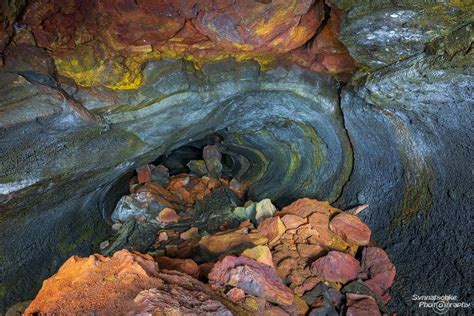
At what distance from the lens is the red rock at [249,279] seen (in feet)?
7.57

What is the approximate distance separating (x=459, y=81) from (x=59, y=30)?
3.34 meters

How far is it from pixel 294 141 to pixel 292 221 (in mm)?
2390

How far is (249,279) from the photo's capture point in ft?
7.58

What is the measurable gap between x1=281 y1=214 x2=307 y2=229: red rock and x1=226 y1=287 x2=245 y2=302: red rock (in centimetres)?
142

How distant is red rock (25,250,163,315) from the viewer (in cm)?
181

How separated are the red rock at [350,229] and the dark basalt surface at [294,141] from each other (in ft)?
0.89

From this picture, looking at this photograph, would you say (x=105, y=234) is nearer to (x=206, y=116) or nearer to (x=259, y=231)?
(x=206, y=116)

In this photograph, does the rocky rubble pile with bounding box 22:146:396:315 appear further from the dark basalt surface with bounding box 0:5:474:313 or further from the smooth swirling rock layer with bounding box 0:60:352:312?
the smooth swirling rock layer with bounding box 0:60:352:312

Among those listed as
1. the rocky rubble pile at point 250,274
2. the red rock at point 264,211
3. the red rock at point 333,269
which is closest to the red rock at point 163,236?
the rocky rubble pile at point 250,274

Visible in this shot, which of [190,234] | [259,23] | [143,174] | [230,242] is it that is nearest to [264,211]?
[230,242]

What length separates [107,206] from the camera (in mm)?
6391

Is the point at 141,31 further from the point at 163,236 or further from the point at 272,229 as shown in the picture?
the point at 163,236

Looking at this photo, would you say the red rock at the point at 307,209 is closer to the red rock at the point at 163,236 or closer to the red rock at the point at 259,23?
the red rock at the point at 259,23

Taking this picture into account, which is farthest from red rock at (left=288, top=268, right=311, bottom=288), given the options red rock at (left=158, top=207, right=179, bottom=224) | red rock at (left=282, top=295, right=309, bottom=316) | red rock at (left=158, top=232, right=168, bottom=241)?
red rock at (left=158, top=207, right=179, bottom=224)
